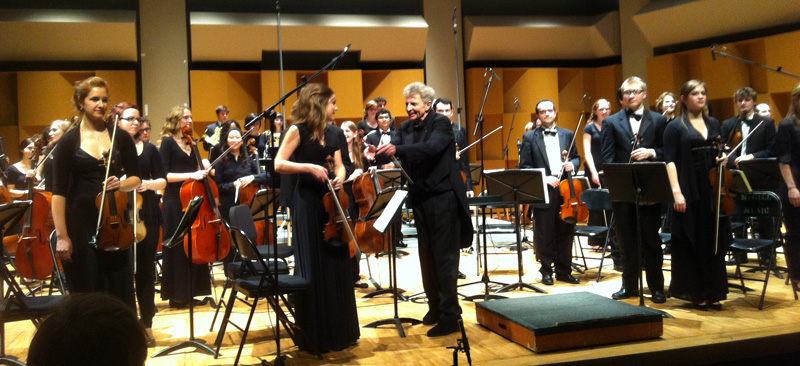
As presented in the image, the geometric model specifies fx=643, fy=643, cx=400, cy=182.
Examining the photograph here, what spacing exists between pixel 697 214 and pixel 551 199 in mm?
1501

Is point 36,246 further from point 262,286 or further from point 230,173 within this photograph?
point 262,286

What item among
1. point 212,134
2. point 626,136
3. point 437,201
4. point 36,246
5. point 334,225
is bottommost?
point 36,246

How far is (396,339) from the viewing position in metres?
3.94

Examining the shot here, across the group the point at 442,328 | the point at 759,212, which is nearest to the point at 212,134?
the point at 442,328

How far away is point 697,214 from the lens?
4.29 meters

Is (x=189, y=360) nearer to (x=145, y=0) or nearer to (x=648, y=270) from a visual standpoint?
(x=648, y=270)

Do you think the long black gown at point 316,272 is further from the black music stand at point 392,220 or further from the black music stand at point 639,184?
the black music stand at point 639,184

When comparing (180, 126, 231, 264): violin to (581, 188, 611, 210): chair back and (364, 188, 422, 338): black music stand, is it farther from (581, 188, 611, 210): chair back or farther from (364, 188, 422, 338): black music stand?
(581, 188, 611, 210): chair back

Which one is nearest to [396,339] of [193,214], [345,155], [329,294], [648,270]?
[329,294]

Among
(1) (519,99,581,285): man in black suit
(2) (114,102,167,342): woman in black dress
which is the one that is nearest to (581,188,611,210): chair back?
(1) (519,99,581,285): man in black suit

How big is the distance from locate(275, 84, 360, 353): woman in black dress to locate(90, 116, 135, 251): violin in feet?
2.88

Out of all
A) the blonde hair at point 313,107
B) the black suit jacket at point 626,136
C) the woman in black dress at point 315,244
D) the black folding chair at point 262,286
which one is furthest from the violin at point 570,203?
the black folding chair at point 262,286

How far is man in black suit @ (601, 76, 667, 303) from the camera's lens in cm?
461

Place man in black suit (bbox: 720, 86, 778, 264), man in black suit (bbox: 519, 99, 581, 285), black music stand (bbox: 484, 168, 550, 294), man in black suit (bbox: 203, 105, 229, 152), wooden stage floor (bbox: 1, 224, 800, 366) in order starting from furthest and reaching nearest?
1. man in black suit (bbox: 203, 105, 229, 152)
2. man in black suit (bbox: 720, 86, 778, 264)
3. man in black suit (bbox: 519, 99, 581, 285)
4. black music stand (bbox: 484, 168, 550, 294)
5. wooden stage floor (bbox: 1, 224, 800, 366)
